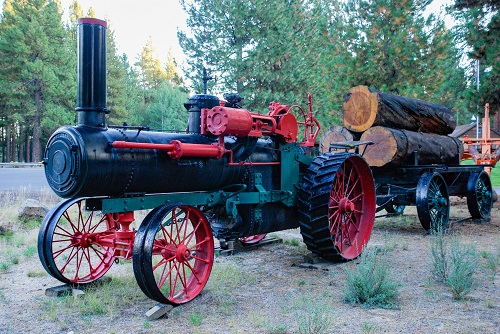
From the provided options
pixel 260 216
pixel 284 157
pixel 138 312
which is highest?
pixel 284 157

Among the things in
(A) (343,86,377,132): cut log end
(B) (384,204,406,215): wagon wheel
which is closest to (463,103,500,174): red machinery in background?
(B) (384,204,406,215): wagon wheel

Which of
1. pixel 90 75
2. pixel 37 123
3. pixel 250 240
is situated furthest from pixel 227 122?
pixel 37 123

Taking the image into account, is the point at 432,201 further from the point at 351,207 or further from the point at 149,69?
the point at 149,69

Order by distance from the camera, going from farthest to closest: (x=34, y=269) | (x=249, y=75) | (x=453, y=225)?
(x=249, y=75)
(x=453, y=225)
(x=34, y=269)

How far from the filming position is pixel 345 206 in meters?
5.96

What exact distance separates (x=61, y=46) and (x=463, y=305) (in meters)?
31.7

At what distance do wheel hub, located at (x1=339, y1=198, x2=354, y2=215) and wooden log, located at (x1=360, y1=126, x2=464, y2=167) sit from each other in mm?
2205

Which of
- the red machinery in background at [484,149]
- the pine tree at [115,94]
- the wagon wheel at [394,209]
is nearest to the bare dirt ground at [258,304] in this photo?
the wagon wheel at [394,209]

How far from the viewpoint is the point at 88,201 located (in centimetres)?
407

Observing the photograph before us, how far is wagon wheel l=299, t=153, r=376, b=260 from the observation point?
5.57 meters

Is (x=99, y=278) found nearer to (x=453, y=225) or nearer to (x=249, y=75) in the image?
(x=453, y=225)

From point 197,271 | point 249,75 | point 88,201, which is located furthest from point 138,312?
point 249,75

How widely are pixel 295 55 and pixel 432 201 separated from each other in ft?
40.0

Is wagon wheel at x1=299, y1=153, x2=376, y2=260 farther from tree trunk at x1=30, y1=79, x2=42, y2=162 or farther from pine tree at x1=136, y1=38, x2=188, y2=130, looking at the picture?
tree trunk at x1=30, y1=79, x2=42, y2=162
